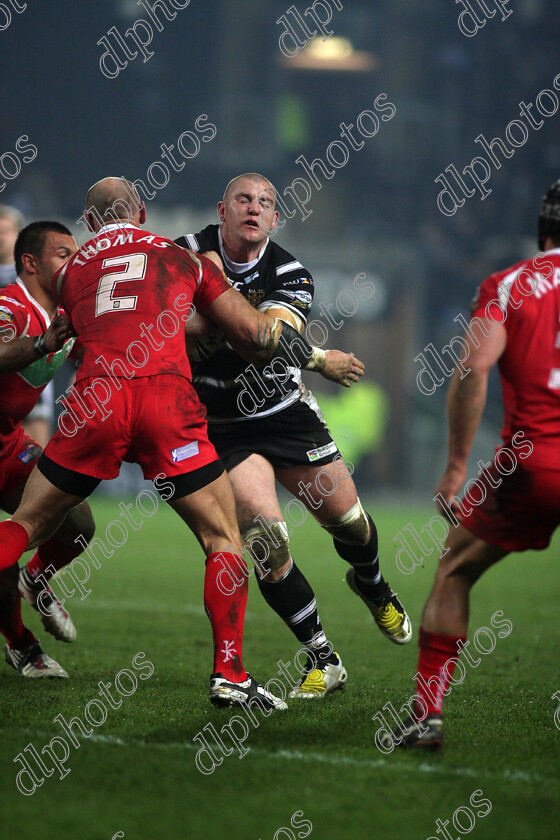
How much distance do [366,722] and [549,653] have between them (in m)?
2.52

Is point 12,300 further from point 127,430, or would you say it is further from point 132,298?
point 127,430

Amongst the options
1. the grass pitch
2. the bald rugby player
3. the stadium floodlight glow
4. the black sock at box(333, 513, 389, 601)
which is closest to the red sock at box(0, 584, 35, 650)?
the grass pitch

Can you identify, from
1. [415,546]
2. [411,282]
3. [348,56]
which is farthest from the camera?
[348,56]

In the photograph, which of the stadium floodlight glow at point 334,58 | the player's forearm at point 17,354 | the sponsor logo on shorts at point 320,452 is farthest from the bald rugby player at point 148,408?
the stadium floodlight glow at point 334,58

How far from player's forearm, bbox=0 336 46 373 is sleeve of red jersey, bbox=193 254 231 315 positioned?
744 millimetres

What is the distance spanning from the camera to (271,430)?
15.7 ft

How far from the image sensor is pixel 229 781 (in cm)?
291

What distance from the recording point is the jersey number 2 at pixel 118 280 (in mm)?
3852

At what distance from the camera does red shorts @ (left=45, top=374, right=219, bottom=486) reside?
370 centimetres

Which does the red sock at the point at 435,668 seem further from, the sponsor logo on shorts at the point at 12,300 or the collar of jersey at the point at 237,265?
the sponsor logo on shorts at the point at 12,300

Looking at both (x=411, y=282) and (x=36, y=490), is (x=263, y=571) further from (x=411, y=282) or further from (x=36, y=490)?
(x=411, y=282)

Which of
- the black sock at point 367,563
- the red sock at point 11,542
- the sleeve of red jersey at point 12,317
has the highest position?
the sleeve of red jersey at point 12,317

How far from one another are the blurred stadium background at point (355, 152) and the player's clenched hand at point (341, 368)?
1461 cm

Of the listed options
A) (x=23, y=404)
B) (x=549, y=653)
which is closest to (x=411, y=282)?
(x=549, y=653)
